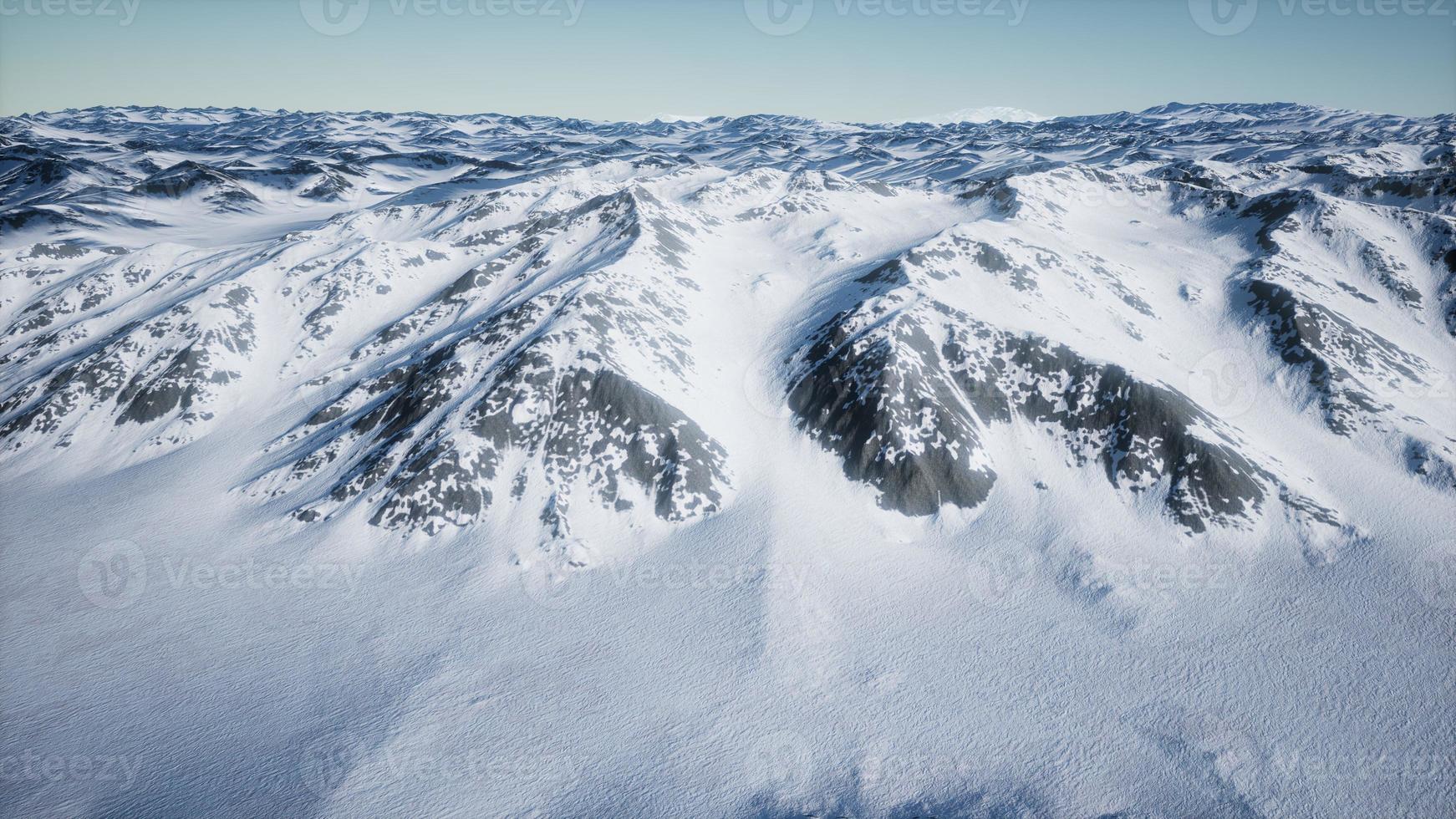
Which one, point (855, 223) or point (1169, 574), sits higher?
point (855, 223)

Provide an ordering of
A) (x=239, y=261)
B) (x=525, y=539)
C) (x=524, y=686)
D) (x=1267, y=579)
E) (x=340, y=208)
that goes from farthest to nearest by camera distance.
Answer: (x=340, y=208) → (x=239, y=261) → (x=525, y=539) → (x=1267, y=579) → (x=524, y=686)

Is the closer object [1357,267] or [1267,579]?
[1267,579]

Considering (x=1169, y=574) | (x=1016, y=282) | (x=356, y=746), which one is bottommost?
(x=356, y=746)

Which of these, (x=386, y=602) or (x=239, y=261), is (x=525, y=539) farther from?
(x=239, y=261)

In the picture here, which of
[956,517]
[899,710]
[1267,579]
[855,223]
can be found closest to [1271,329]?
[1267,579]

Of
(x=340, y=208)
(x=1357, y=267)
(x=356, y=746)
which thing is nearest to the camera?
(x=356, y=746)

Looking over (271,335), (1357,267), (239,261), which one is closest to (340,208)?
(239,261)
